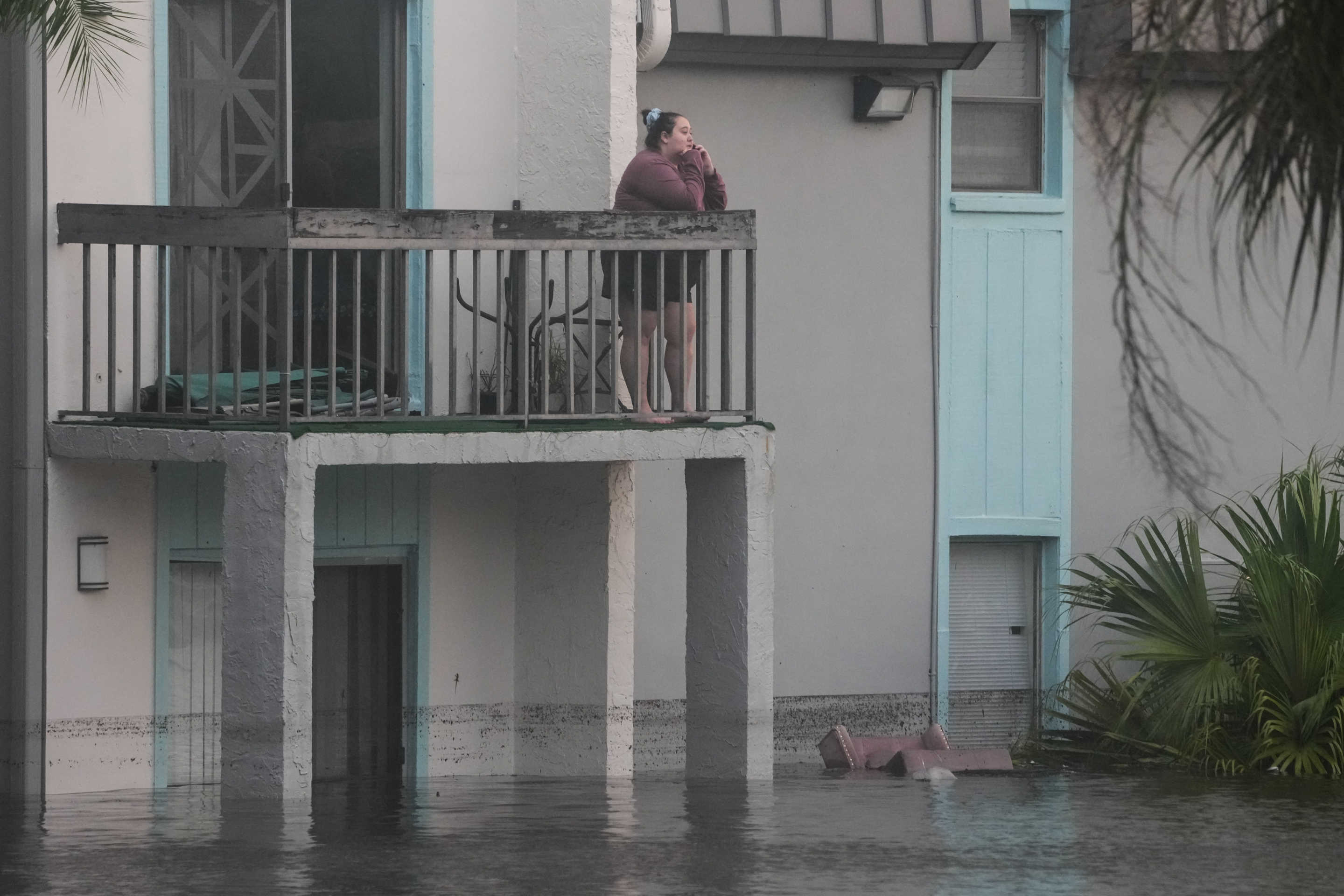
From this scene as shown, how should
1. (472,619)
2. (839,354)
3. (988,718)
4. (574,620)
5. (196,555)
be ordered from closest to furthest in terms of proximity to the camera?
(196,555)
(574,620)
(472,619)
(839,354)
(988,718)

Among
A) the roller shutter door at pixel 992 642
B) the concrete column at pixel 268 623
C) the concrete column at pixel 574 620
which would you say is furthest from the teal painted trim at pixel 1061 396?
the concrete column at pixel 268 623

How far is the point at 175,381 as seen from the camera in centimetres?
1058

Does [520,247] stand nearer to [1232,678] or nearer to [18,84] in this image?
[18,84]

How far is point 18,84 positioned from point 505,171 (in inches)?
105

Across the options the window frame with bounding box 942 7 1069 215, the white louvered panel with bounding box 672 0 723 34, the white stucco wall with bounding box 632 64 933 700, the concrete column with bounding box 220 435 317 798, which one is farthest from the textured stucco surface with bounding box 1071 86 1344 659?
the concrete column with bounding box 220 435 317 798

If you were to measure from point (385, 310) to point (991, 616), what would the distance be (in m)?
5.29

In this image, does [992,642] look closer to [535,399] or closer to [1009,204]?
[1009,204]

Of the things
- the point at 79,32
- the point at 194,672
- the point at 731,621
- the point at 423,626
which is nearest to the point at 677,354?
the point at 731,621

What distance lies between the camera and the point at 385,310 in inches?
404

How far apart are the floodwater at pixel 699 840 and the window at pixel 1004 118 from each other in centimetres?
439

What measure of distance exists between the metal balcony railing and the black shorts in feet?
0.04

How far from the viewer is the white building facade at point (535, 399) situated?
10141 millimetres

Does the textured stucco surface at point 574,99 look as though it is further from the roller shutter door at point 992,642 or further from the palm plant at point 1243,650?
the roller shutter door at point 992,642

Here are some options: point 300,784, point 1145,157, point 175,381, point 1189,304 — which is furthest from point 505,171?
point 1145,157
